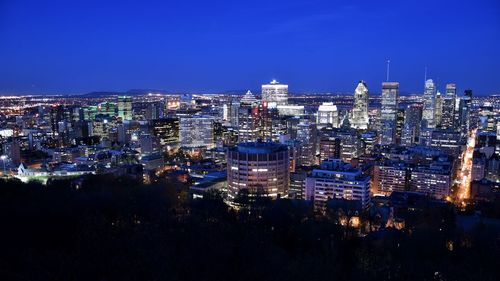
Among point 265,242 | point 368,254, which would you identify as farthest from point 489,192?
point 265,242

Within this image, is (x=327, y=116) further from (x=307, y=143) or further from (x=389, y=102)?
(x=307, y=143)

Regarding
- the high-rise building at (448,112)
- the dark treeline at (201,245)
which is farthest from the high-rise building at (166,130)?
the high-rise building at (448,112)

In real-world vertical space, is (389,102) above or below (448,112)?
above

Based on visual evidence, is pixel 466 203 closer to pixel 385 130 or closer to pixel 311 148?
pixel 311 148

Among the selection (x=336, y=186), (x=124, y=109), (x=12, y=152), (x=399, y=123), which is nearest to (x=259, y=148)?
(x=336, y=186)

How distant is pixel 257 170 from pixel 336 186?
8.44 ft

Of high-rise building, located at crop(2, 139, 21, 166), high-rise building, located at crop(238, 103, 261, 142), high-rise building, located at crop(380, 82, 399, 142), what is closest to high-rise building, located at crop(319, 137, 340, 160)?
high-rise building, located at crop(238, 103, 261, 142)

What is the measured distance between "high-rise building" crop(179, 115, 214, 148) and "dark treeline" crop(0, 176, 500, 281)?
17.8 meters

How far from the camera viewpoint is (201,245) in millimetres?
5617

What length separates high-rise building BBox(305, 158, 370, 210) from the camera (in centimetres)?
1284

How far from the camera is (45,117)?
33875 millimetres

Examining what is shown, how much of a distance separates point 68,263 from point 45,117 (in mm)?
33163

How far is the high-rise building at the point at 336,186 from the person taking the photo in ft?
42.1

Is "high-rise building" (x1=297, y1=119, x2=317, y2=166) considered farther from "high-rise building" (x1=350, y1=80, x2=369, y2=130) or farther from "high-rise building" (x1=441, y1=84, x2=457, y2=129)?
"high-rise building" (x1=441, y1=84, x2=457, y2=129)
